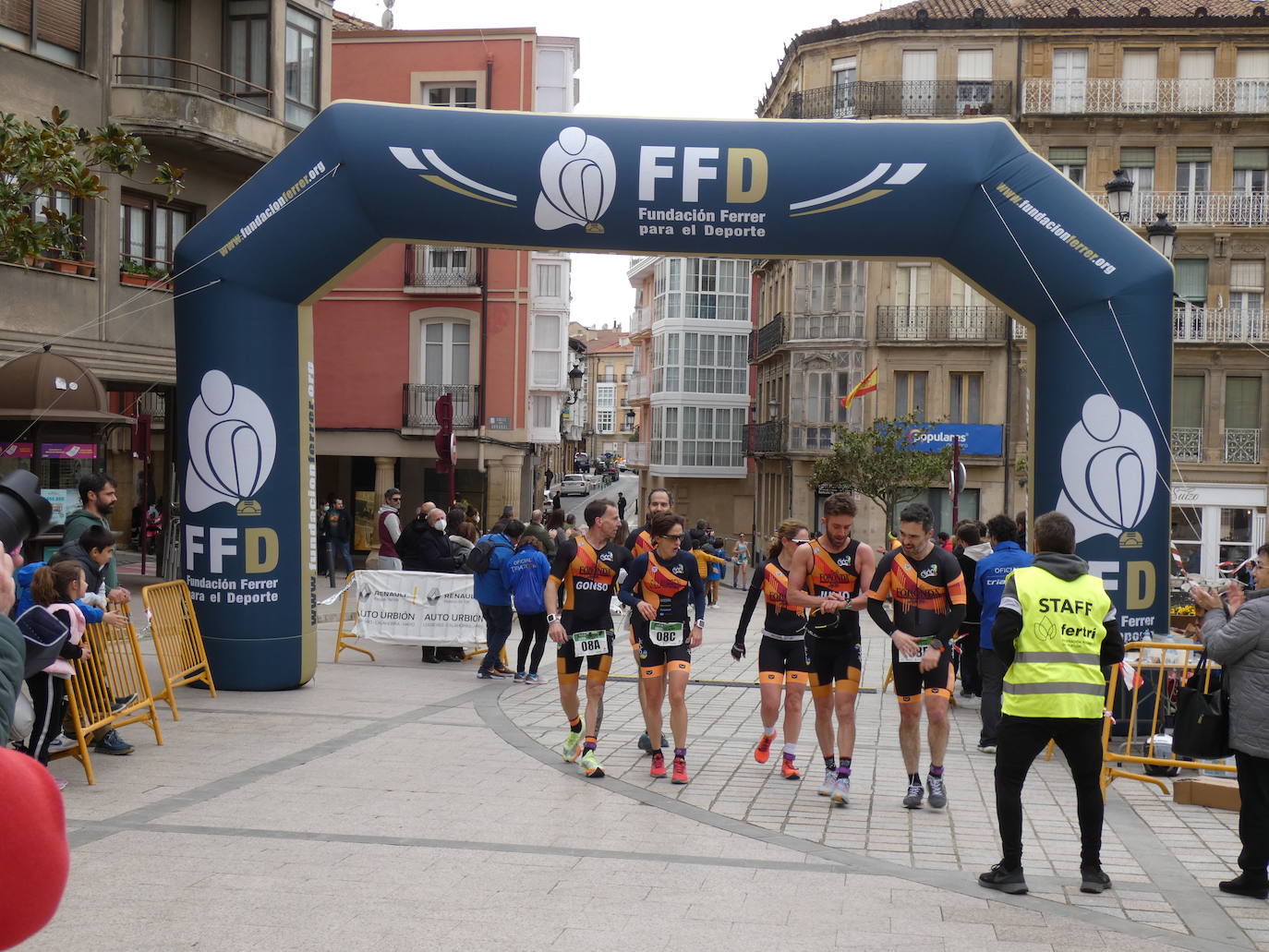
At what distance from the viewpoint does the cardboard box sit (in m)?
8.35

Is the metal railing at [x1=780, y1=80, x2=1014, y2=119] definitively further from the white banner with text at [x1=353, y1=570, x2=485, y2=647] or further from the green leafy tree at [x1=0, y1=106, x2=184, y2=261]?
the green leafy tree at [x1=0, y1=106, x2=184, y2=261]

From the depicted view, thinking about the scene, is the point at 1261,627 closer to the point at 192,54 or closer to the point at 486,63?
the point at 192,54

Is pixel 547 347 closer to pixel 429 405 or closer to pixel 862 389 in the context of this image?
pixel 429 405

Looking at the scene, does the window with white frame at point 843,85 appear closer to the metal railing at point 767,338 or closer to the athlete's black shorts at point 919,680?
the metal railing at point 767,338

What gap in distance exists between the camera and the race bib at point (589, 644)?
29.5 ft

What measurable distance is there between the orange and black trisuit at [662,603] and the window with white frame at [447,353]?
26.1 m

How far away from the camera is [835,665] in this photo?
853 centimetres

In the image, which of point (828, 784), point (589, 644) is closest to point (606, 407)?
point (589, 644)

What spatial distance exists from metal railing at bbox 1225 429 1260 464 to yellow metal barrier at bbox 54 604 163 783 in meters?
37.4

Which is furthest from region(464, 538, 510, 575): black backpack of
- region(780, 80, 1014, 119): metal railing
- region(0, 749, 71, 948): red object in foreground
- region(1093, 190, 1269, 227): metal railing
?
region(1093, 190, 1269, 227): metal railing

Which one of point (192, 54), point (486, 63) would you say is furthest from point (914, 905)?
point (486, 63)

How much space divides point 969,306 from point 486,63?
16732 mm

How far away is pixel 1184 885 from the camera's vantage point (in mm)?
6562

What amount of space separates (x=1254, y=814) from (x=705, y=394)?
171ft
